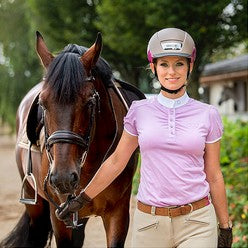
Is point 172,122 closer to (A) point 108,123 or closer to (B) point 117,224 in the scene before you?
(A) point 108,123

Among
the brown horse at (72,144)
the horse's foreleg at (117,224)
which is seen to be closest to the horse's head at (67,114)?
the brown horse at (72,144)

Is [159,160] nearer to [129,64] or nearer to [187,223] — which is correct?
[187,223]

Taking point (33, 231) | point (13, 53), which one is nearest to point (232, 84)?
point (13, 53)

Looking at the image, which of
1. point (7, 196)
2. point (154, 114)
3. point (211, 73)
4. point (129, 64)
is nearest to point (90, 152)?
point (154, 114)

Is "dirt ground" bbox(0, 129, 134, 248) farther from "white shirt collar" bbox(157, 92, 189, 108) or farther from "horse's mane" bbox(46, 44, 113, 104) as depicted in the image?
"white shirt collar" bbox(157, 92, 189, 108)

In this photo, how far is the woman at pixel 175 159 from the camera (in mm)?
2562

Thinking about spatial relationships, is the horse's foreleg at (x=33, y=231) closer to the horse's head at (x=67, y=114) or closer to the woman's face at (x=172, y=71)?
the horse's head at (x=67, y=114)

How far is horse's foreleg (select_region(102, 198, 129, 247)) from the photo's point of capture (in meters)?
3.64

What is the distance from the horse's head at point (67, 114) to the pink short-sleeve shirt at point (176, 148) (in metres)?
0.47

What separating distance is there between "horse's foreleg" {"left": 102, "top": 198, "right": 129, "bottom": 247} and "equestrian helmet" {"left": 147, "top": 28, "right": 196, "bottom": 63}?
1.41 meters

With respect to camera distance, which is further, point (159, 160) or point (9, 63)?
point (9, 63)

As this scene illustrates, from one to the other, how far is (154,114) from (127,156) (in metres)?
0.35

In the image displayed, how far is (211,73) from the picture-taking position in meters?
25.5

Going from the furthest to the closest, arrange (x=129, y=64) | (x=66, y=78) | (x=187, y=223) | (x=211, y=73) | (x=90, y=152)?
(x=211, y=73) → (x=129, y=64) → (x=90, y=152) → (x=66, y=78) → (x=187, y=223)
